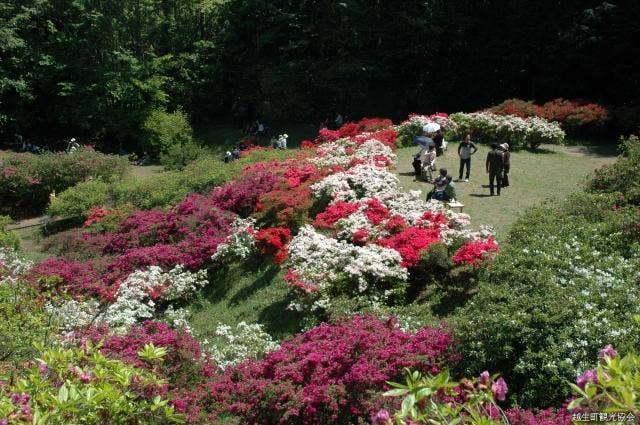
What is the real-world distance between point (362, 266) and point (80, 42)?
27.8 m

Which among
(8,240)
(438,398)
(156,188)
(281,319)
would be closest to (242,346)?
(281,319)

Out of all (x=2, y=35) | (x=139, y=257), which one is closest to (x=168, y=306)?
(x=139, y=257)

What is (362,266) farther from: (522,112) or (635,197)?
(522,112)

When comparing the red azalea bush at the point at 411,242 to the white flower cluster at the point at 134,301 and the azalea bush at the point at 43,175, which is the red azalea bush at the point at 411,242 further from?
the azalea bush at the point at 43,175

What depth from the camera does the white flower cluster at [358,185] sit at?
13570 mm

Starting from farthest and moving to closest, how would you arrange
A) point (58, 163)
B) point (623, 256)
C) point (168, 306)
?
point (58, 163)
point (168, 306)
point (623, 256)

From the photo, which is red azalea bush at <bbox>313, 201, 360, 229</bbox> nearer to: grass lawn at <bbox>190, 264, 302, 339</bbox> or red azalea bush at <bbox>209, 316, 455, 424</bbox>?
grass lawn at <bbox>190, 264, 302, 339</bbox>

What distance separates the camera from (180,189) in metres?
18.1

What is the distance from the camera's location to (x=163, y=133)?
30.0m

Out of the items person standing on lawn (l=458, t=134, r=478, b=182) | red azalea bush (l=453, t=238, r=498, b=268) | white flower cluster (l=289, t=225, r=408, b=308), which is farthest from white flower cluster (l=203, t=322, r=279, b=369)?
person standing on lawn (l=458, t=134, r=478, b=182)

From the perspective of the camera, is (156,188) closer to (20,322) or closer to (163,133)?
(20,322)

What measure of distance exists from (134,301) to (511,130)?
1252 cm

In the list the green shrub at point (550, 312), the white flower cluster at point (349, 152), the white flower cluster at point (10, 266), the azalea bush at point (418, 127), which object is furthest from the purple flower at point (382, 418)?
the azalea bush at point (418, 127)

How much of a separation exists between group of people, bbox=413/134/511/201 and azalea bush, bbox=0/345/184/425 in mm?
8789
